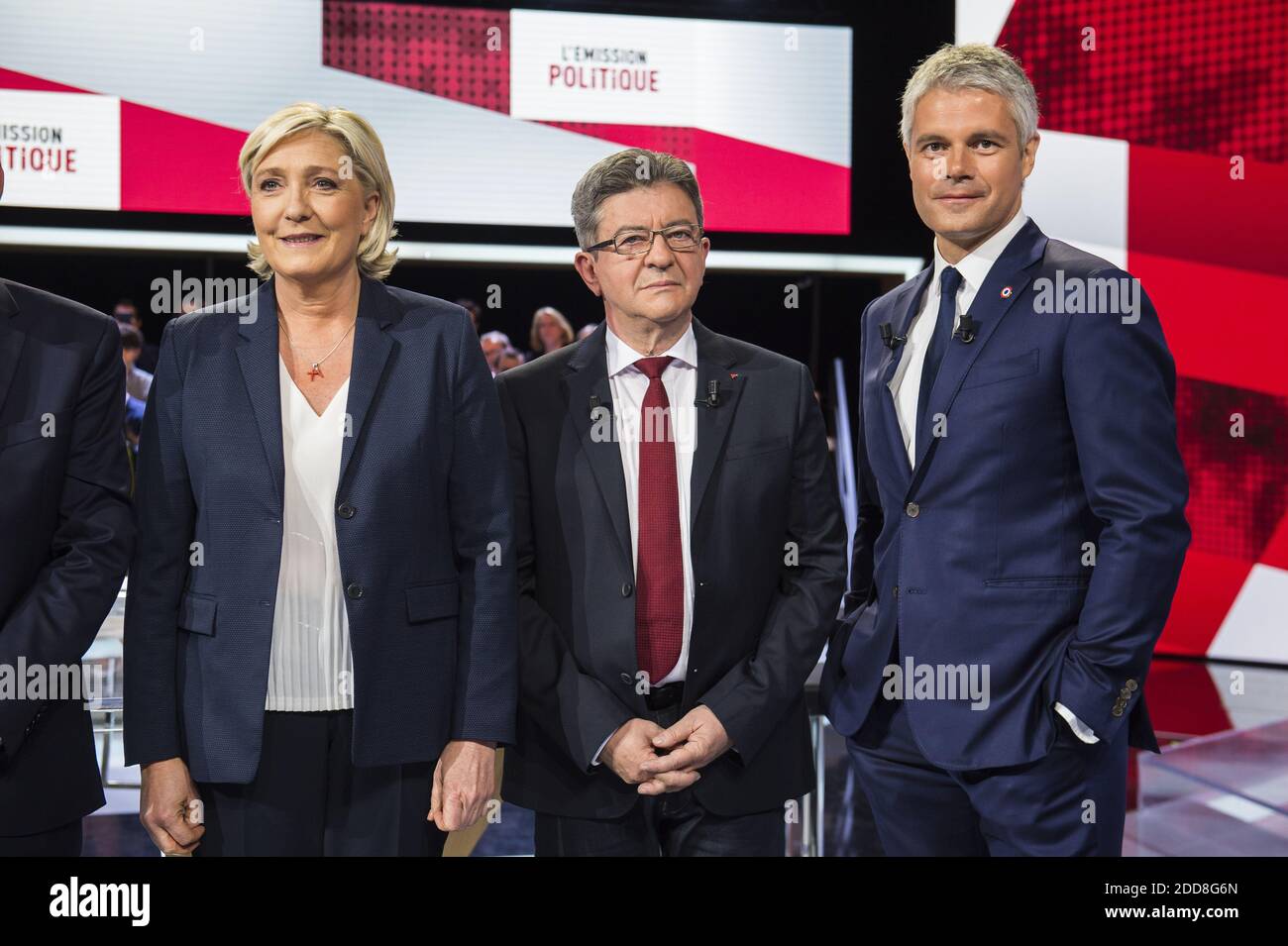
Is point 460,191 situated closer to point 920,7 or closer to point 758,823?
point 920,7

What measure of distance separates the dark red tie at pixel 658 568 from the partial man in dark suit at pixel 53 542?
835mm

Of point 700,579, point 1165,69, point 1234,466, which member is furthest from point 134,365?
point 1234,466

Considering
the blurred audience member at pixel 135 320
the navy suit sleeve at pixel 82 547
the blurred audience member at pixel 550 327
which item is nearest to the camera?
the navy suit sleeve at pixel 82 547

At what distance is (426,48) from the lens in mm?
6641

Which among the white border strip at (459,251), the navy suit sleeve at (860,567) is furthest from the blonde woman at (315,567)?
the white border strip at (459,251)

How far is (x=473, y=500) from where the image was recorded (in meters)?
1.97

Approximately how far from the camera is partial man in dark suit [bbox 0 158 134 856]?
185 cm

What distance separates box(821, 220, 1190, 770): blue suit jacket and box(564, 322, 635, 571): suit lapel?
47cm

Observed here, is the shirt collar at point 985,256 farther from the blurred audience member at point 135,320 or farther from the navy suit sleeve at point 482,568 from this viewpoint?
the blurred audience member at point 135,320

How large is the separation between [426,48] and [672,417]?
5.13m

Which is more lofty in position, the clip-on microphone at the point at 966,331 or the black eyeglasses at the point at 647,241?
the black eyeglasses at the point at 647,241

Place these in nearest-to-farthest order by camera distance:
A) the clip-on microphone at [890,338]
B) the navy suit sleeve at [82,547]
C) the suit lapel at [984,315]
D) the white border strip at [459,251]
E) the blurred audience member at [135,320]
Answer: the navy suit sleeve at [82,547], the suit lapel at [984,315], the clip-on microphone at [890,338], the white border strip at [459,251], the blurred audience member at [135,320]

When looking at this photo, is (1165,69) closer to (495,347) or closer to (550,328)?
(550,328)

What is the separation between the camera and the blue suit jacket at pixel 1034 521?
1926mm
